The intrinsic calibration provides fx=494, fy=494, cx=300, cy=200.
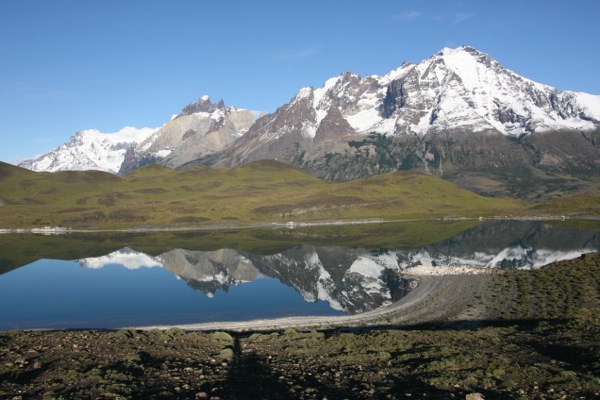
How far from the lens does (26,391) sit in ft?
76.0

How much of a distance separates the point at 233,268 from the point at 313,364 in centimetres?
8233

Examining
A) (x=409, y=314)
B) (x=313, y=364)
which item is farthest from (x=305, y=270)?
(x=313, y=364)

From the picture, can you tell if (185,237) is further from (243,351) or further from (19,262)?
(243,351)

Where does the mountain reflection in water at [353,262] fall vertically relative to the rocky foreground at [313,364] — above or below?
above

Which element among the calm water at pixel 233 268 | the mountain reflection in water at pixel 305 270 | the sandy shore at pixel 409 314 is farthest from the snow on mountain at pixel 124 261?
the sandy shore at pixel 409 314

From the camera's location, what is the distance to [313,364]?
31062 mm

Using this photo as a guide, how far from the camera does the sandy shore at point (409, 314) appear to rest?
5359 cm

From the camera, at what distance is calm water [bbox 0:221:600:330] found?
231 ft

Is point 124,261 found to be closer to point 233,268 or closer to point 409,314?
point 233,268

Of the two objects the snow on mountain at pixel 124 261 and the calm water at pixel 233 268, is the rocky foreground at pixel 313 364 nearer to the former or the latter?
the calm water at pixel 233 268

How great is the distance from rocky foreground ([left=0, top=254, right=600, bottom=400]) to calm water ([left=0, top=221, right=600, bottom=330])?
27.9m

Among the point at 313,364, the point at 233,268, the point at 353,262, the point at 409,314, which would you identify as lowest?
the point at 409,314

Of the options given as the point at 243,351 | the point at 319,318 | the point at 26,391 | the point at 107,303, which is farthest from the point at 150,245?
the point at 26,391

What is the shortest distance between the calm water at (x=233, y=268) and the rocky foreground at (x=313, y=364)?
27.9m
